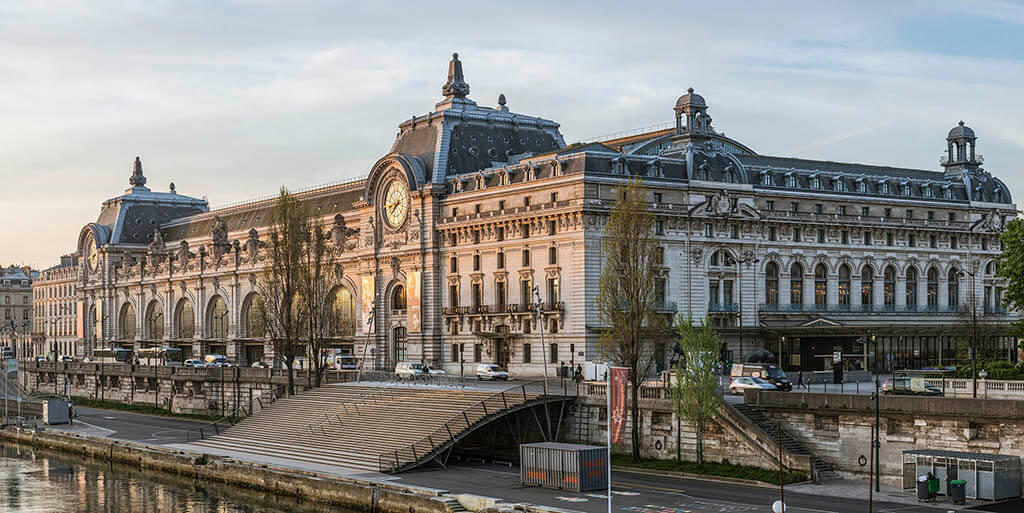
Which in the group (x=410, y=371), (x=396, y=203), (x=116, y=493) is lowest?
(x=116, y=493)

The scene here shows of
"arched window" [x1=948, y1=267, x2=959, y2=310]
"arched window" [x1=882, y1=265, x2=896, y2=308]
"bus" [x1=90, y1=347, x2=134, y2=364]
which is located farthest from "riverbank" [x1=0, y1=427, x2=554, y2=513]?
"arched window" [x1=948, y1=267, x2=959, y2=310]

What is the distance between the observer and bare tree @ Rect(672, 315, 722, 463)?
226 ft

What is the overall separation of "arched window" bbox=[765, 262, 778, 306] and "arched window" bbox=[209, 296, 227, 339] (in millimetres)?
70352

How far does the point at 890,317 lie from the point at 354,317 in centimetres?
5296

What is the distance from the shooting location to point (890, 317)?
12131 cm

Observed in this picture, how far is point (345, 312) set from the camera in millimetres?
135375

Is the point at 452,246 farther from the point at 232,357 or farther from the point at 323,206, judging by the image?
the point at 232,357

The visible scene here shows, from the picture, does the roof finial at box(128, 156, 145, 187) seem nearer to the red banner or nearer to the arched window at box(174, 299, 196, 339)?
the arched window at box(174, 299, 196, 339)

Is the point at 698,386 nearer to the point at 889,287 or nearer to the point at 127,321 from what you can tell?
the point at 889,287

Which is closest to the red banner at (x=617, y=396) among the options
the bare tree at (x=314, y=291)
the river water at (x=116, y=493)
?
the river water at (x=116, y=493)

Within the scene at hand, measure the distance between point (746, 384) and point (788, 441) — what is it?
9.91m

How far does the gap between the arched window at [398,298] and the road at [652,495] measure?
5471 cm

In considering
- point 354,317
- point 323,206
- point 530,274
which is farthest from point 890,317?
point 323,206

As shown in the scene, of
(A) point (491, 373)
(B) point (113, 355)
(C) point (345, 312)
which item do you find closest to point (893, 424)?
(A) point (491, 373)
